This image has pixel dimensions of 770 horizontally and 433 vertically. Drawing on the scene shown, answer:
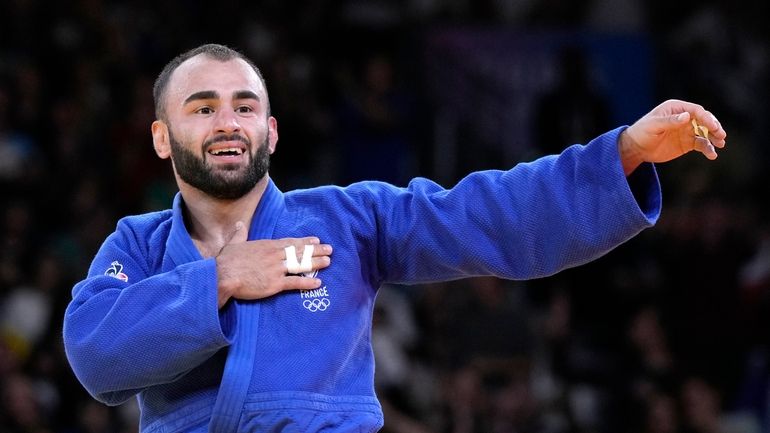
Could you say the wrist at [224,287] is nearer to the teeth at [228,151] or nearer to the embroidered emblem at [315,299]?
the embroidered emblem at [315,299]

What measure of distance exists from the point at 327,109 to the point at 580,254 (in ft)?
21.9

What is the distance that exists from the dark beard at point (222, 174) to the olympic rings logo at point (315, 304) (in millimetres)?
330

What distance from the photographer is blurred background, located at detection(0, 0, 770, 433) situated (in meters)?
7.71

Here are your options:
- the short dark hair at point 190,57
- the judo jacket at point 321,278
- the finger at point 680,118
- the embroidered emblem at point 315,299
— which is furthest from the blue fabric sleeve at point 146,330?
the finger at point 680,118

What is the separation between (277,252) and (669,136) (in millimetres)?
945

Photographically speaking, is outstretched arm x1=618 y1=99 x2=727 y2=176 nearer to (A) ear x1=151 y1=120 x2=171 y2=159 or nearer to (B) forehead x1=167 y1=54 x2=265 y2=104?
(B) forehead x1=167 y1=54 x2=265 y2=104

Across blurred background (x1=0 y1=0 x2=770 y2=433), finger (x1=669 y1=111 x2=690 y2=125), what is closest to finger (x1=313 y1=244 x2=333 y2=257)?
finger (x1=669 y1=111 x2=690 y2=125)

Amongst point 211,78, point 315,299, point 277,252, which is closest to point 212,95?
point 211,78

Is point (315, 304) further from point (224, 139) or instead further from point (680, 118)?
point (680, 118)

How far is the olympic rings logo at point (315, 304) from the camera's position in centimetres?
292

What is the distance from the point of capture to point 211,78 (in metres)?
3.04

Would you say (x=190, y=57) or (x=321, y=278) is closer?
(x=321, y=278)

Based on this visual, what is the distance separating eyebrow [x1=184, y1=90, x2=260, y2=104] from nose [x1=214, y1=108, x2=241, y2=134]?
5cm

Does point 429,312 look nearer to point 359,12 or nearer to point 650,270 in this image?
point 650,270
